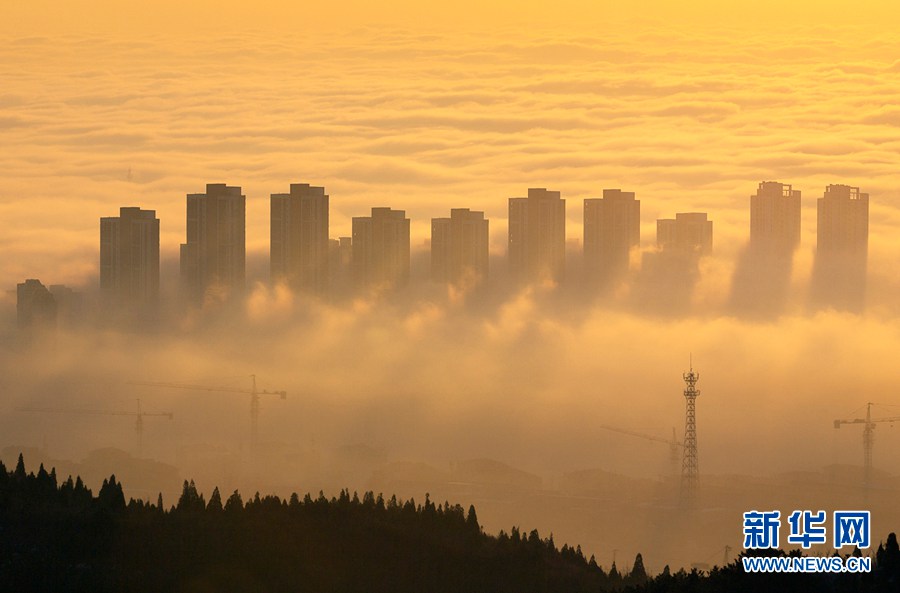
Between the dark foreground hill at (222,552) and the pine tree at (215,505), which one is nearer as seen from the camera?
the dark foreground hill at (222,552)

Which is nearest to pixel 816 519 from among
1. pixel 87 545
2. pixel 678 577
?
pixel 678 577

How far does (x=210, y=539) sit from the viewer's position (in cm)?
18450

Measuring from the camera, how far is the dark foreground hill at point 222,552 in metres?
173

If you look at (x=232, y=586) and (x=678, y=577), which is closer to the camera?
(x=678, y=577)

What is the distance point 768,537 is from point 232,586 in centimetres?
6775

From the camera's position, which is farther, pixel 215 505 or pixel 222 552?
pixel 215 505

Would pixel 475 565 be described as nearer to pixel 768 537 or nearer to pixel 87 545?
pixel 87 545

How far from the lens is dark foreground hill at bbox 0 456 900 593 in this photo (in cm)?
17275

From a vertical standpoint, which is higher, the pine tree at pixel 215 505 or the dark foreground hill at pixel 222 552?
the pine tree at pixel 215 505

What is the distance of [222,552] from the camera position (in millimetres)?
181125

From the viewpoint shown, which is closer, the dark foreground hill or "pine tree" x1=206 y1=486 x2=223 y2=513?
the dark foreground hill

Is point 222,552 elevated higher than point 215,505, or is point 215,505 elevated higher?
point 215,505

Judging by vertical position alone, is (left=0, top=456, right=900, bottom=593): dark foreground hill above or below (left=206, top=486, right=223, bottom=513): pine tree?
below

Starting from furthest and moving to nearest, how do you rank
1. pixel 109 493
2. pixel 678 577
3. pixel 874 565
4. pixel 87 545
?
pixel 109 493 → pixel 87 545 → pixel 678 577 → pixel 874 565
